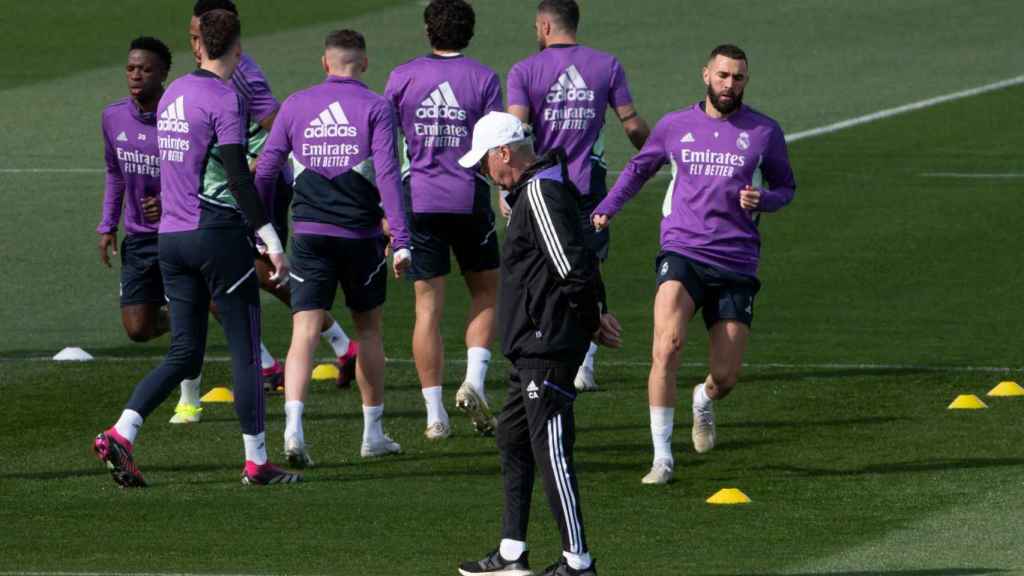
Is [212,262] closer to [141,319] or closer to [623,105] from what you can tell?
[141,319]

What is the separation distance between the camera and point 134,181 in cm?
1378

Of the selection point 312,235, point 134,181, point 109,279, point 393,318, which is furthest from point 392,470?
point 109,279

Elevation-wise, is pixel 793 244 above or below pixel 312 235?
below

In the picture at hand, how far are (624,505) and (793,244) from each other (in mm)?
9901

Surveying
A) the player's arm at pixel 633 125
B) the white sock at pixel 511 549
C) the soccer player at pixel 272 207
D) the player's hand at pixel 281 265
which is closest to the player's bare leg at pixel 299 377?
the soccer player at pixel 272 207

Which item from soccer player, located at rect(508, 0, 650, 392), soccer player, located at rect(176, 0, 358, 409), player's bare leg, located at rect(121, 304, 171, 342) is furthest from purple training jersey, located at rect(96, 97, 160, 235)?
soccer player, located at rect(508, 0, 650, 392)

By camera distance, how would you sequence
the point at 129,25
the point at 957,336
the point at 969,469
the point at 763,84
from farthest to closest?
the point at 129,25 < the point at 763,84 < the point at 957,336 < the point at 969,469

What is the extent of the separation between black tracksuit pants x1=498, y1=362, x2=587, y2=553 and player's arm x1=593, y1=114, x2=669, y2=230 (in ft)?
8.87

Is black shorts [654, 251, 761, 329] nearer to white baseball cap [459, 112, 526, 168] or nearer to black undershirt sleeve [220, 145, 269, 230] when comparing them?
black undershirt sleeve [220, 145, 269, 230]

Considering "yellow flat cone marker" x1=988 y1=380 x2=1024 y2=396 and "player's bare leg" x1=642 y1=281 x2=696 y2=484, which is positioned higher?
"player's bare leg" x1=642 y1=281 x2=696 y2=484

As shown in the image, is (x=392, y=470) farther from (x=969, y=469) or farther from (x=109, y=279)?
(x=109, y=279)

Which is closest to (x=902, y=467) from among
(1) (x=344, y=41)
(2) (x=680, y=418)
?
(2) (x=680, y=418)

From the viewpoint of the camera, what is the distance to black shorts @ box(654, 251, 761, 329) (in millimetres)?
12516

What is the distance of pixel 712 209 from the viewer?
12547mm
